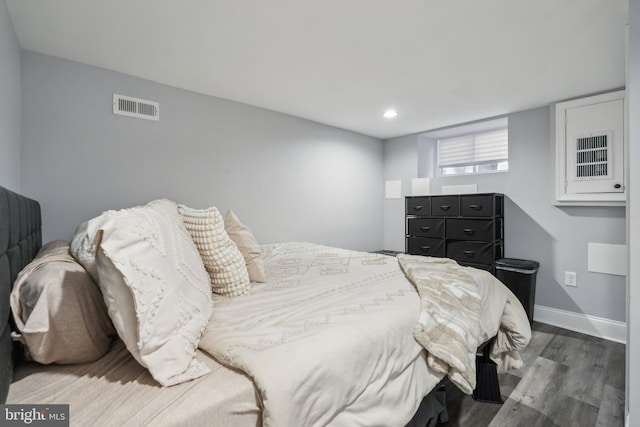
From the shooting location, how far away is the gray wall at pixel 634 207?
4.21 feet

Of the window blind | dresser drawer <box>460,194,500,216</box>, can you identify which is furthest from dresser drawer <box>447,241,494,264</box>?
the window blind

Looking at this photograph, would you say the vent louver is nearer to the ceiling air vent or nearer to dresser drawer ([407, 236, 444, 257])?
dresser drawer ([407, 236, 444, 257])

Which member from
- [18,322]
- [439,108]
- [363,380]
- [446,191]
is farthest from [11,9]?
[446,191]

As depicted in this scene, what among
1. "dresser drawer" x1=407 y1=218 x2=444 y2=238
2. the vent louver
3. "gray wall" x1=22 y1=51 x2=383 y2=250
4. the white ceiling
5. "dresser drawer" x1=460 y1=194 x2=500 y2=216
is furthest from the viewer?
"dresser drawer" x1=407 y1=218 x2=444 y2=238

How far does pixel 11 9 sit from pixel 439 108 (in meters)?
3.35

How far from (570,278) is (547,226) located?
21.9 inches

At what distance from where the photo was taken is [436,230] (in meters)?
3.60

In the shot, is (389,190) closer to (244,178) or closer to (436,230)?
(436,230)

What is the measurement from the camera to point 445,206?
3527 mm

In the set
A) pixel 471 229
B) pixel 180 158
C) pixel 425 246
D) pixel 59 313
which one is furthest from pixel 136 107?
pixel 471 229

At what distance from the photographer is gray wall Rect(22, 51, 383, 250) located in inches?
82.7

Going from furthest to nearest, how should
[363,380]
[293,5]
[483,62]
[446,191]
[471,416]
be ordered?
[446,191] < [483,62] < [471,416] < [293,5] < [363,380]

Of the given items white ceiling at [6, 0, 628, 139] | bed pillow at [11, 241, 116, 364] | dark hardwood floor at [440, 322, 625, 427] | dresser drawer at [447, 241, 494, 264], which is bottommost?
dark hardwood floor at [440, 322, 625, 427]

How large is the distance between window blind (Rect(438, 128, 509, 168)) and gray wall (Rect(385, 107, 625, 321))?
294 mm
